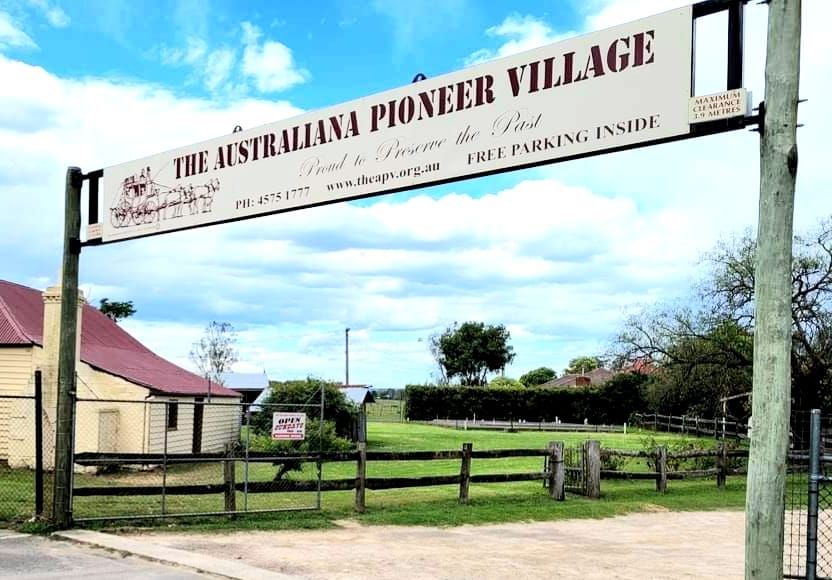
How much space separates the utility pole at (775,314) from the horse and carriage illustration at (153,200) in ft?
22.8

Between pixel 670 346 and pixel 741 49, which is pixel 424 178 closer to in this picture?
pixel 741 49

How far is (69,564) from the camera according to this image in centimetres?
895

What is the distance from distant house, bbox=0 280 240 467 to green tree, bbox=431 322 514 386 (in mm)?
65723

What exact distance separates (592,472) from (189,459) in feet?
27.7

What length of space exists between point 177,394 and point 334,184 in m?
16.7

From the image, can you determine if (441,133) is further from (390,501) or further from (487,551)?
(390,501)

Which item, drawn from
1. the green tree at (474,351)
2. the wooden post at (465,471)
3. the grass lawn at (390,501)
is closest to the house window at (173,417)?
the grass lawn at (390,501)

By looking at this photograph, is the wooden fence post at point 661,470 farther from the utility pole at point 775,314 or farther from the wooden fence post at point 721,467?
the utility pole at point 775,314

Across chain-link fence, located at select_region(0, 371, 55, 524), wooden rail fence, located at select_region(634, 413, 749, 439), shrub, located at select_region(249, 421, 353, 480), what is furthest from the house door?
wooden rail fence, located at select_region(634, 413, 749, 439)

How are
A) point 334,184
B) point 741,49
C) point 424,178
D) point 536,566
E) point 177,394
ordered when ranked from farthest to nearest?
point 177,394
point 536,566
point 334,184
point 424,178
point 741,49

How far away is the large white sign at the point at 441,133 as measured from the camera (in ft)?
22.4

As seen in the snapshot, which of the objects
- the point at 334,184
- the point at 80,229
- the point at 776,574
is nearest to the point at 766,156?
the point at 776,574

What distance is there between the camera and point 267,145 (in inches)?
403

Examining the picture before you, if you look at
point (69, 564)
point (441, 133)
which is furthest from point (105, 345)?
point (441, 133)
